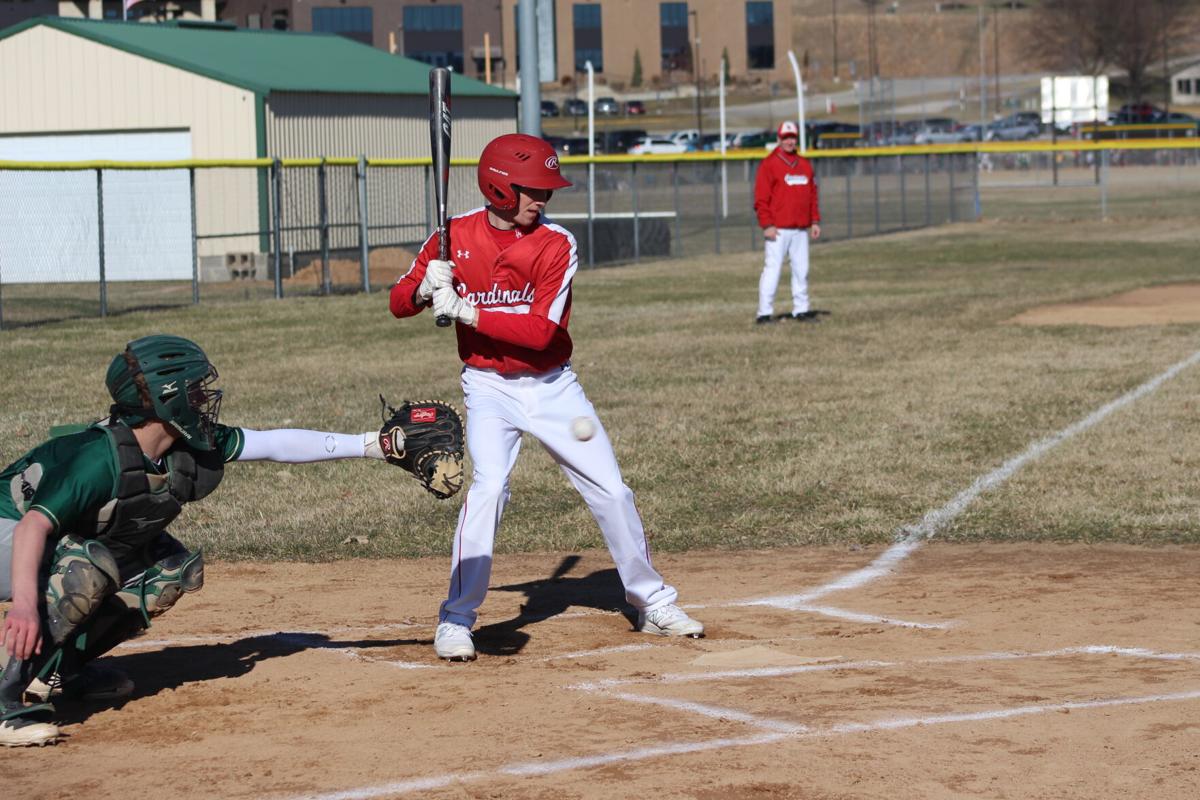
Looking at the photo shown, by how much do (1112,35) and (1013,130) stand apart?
29.8 metres

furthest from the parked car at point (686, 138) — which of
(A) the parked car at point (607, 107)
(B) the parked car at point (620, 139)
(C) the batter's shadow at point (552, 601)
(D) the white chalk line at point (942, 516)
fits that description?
(C) the batter's shadow at point (552, 601)

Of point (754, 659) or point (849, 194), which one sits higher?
point (849, 194)

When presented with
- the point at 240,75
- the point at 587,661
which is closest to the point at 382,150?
the point at 240,75

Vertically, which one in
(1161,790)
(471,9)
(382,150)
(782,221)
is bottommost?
(1161,790)

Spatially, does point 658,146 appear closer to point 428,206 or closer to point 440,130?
point 428,206

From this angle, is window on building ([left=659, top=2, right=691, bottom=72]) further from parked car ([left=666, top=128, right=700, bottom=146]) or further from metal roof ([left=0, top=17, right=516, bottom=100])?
metal roof ([left=0, top=17, right=516, bottom=100])

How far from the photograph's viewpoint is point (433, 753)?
5145 mm

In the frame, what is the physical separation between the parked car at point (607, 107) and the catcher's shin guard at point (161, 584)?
91.9m

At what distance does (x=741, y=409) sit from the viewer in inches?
519

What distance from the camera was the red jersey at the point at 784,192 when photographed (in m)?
19.0

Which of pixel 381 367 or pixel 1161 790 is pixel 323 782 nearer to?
pixel 1161 790

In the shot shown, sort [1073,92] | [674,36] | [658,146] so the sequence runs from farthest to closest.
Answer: [674,36], [658,146], [1073,92]

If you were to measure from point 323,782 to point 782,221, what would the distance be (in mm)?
14985

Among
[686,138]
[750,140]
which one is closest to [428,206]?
[750,140]
